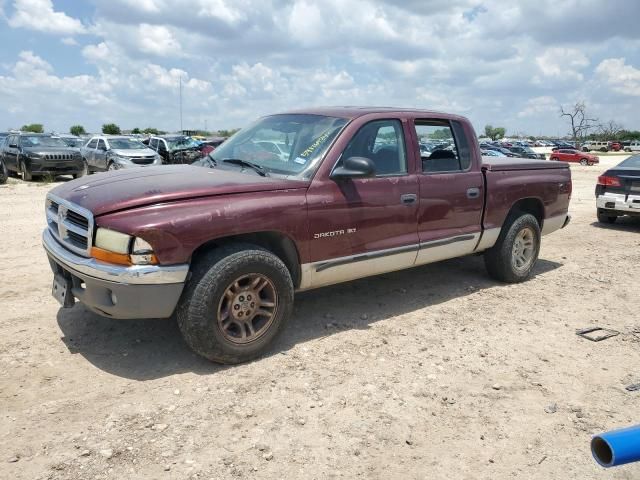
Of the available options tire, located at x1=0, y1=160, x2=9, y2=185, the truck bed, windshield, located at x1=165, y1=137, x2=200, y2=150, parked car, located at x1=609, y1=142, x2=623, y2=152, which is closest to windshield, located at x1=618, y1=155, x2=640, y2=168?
the truck bed

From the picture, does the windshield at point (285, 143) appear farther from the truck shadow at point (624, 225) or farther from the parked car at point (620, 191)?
the truck shadow at point (624, 225)

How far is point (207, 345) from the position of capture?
3637 millimetres

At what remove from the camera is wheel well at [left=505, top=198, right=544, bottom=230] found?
6207 mm

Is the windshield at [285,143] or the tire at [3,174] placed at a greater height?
the windshield at [285,143]

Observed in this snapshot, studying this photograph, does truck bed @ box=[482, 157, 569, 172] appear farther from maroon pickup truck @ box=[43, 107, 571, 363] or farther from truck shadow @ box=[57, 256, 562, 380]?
truck shadow @ box=[57, 256, 562, 380]

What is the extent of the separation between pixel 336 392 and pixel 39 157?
1606 centimetres

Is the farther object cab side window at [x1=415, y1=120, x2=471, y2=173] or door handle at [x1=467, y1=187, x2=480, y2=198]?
door handle at [x1=467, y1=187, x2=480, y2=198]

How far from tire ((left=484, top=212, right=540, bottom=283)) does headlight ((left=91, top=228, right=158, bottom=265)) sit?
13.0ft

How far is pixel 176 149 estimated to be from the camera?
22656 mm

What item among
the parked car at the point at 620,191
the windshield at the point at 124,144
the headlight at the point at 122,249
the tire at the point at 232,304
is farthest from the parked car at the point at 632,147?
the headlight at the point at 122,249

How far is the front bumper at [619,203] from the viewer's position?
31.4ft

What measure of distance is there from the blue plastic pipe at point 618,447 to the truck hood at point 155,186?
109 inches

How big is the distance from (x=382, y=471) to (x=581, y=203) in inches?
520

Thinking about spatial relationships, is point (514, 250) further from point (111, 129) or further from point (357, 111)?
point (111, 129)
